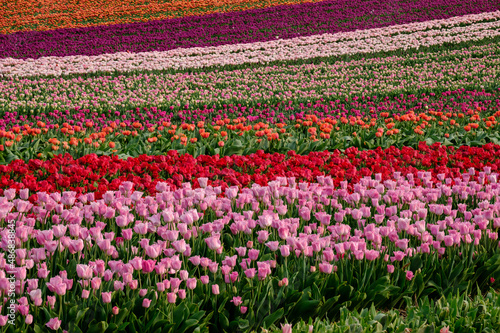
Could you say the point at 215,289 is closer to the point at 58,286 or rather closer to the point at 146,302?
the point at 146,302

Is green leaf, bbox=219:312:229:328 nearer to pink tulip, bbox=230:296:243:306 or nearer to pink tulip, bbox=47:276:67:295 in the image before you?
pink tulip, bbox=230:296:243:306

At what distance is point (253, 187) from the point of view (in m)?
4.20

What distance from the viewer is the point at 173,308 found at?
109 inches

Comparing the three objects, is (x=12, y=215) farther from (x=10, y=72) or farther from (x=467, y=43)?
(x=467, y=43)

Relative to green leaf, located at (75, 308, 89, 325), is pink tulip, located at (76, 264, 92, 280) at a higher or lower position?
higher

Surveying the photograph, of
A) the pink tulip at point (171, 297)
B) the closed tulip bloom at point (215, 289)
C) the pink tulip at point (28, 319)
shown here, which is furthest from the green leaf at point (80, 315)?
the closed tulip bloom at point (215, 289)

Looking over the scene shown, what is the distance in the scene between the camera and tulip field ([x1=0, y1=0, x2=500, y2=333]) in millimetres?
2822

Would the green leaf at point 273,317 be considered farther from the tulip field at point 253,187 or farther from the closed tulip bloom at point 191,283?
the closed tulip bloom at point 191,283

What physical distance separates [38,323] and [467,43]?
1843 cm

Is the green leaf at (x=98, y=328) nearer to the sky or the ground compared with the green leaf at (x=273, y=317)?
nearer to the sky

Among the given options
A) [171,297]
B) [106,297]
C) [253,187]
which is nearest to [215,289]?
[171,297]

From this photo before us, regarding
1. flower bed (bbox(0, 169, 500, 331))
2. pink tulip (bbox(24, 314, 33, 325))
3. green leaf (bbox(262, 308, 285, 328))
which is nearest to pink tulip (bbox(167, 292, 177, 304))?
flower bed (bbox(0, 169, 500, 331))

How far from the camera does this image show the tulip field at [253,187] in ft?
9.26

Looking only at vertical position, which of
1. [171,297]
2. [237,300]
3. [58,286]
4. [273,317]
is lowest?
[273,317]
